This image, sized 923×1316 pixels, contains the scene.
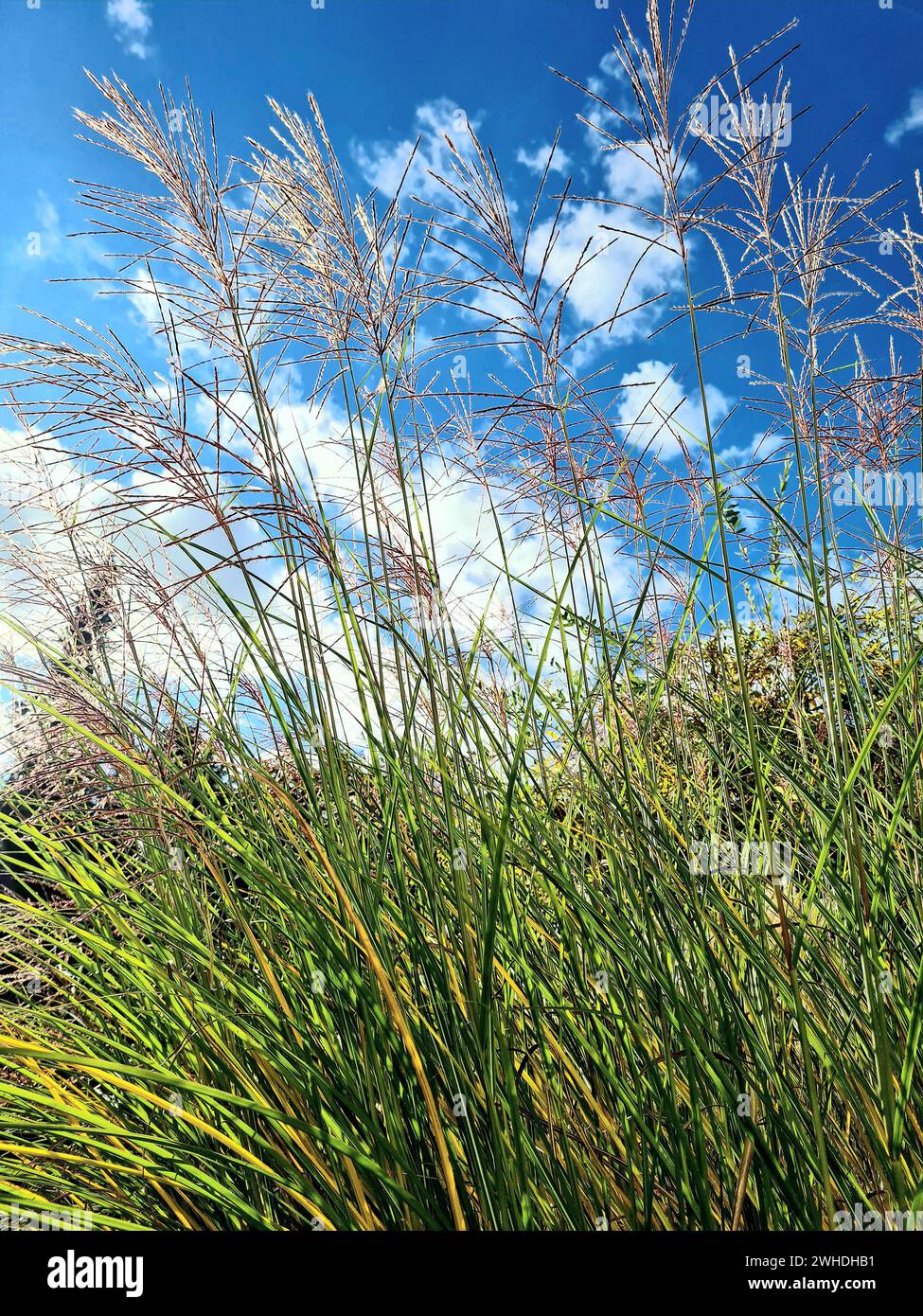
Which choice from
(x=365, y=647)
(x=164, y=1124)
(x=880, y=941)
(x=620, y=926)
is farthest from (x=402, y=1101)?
(x=880, y=941)

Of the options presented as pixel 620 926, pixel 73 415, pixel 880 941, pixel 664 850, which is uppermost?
pixel 73 415

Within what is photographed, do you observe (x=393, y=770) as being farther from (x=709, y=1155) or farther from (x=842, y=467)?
(x=842, y=467)

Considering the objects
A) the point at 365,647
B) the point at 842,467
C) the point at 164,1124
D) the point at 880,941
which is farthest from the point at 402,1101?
the point at 842,467

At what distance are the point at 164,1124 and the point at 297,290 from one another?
1829mm

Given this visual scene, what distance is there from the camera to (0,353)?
53.9 inches

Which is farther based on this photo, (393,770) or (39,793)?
(39,793)

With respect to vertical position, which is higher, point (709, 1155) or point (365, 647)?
point (365, 647)

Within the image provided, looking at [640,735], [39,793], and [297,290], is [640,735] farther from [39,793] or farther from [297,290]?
[39,793]

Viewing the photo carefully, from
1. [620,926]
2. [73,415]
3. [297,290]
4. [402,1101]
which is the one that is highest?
[297,290]

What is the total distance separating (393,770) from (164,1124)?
1021mm

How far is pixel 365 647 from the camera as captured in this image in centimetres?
129
